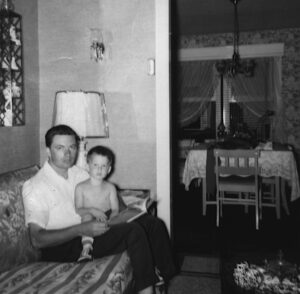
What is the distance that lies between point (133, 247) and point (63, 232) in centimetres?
37

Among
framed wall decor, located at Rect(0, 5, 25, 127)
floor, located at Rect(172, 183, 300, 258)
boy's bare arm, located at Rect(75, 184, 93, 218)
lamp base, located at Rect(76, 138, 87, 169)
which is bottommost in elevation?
floor, located at Rect(172, 183, 300, 258)

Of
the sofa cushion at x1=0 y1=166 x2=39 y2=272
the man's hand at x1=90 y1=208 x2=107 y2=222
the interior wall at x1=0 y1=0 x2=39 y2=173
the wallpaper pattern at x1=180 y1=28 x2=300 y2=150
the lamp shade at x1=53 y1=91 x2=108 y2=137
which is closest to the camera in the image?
the sofa cushion at x1=0 y1=166 x2=39 y2=272

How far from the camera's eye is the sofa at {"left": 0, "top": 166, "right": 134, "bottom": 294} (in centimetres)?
150

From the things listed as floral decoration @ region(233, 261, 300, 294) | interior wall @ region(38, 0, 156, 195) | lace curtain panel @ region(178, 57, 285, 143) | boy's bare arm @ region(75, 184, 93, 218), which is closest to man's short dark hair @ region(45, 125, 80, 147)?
boy's bare arm @ region(75, 184, 93, 218)

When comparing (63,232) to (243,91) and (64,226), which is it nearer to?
(64,226)

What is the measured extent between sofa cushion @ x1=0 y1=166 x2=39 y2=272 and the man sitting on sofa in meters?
0.05

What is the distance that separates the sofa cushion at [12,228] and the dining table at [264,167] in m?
2.64

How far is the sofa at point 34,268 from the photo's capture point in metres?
1.50

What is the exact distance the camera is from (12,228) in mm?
1747

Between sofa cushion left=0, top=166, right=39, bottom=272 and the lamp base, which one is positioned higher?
the lamp base

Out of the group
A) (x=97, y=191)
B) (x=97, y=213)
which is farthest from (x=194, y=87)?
(x=97, y=213)

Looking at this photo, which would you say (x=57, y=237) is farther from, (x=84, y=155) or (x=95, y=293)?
(x=84, y=155)

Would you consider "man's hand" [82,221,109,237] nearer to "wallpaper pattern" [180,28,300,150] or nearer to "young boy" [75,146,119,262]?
"young boy" [75,146,119,262]

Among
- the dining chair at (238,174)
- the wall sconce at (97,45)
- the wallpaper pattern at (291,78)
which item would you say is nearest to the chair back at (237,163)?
the dining chair at (238,174)
